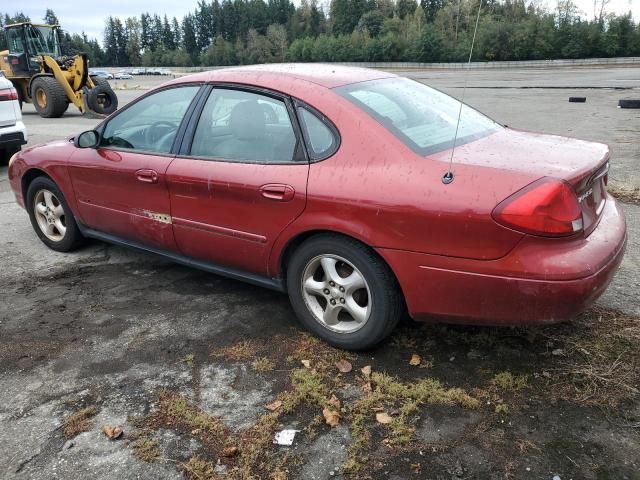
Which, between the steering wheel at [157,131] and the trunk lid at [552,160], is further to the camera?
the steering wheel at [157,131]

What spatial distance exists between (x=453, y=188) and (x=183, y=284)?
2.38 meters

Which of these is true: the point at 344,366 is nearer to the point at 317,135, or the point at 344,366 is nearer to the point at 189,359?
the point at 189,359

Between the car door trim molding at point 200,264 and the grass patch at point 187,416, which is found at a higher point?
the car door trim molding at point 200,264

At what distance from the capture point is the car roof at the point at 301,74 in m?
3.40

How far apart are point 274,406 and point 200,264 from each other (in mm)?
1355

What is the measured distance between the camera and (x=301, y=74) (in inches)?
136

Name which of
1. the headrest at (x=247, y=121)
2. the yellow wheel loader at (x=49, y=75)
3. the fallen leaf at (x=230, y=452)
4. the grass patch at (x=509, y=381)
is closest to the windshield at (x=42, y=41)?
the yellow wheel loader at (x=49, y=75)

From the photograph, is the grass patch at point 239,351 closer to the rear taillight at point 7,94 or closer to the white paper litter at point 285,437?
the white paper litter at point 285,437

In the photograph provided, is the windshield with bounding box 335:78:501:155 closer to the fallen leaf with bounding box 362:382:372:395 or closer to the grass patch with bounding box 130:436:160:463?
the fallen leaf with bounding box 362:382:372:395

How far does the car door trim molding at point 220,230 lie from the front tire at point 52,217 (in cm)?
155

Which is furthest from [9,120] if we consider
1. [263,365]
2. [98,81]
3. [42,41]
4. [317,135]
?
[42,41]

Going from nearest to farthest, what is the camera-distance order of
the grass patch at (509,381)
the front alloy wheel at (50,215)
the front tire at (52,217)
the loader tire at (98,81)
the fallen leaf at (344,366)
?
the grass patch at (509,381) → the fallen leaf at (344,366) → the front tire at (52,217) → the front alloy wheel at (50,215) → the loader tire at (98,81)

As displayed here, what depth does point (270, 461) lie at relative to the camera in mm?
2383

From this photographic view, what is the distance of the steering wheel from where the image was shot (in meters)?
3.84
